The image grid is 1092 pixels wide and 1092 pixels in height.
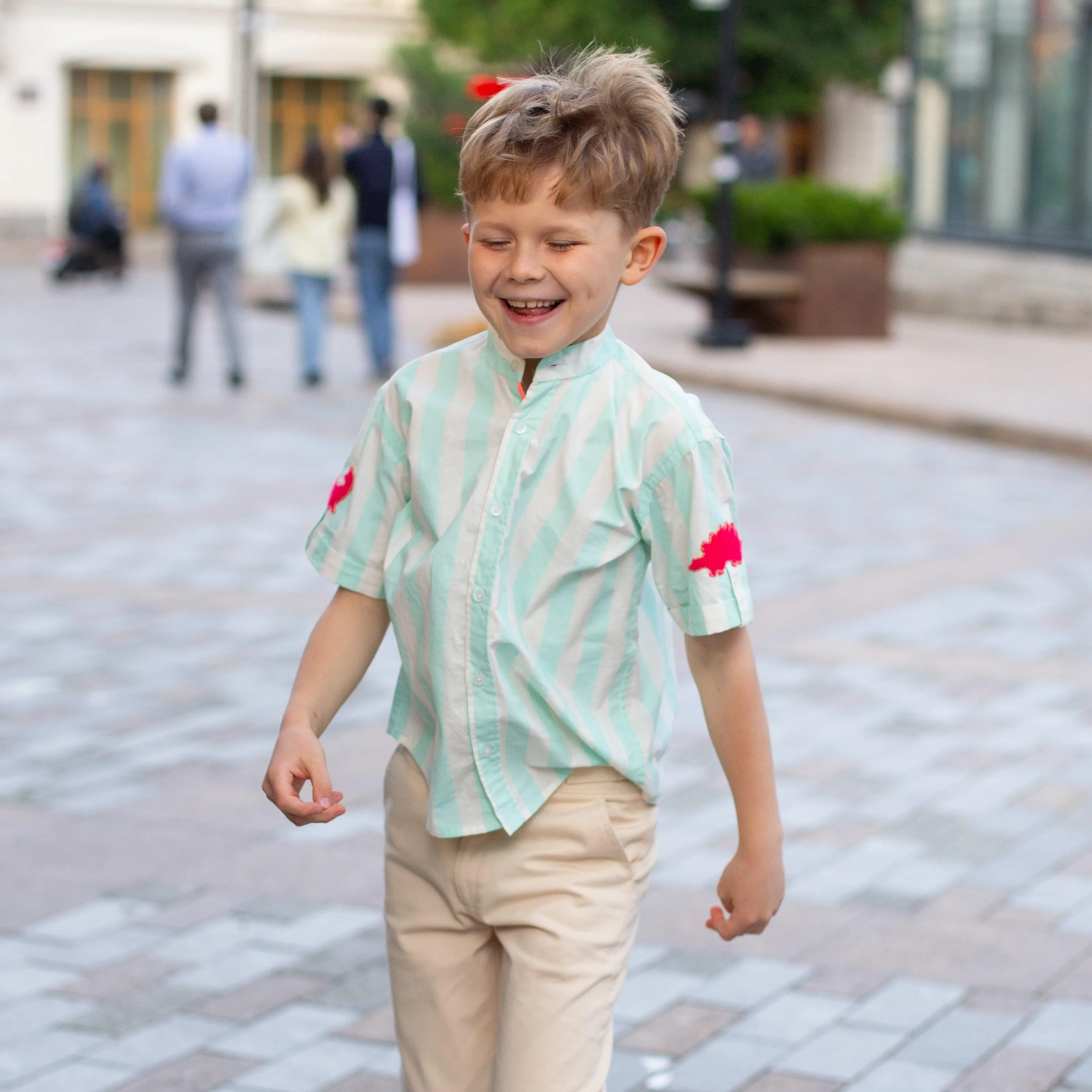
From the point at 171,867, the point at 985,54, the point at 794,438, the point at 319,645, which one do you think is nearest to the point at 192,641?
the point at 171,867

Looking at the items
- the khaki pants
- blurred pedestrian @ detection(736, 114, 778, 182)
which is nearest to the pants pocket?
the khaki pants

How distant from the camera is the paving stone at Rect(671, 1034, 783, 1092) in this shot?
3053 mm

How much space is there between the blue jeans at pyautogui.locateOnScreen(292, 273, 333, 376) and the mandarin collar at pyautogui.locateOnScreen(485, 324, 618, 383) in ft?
37.4

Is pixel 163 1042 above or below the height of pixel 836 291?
below

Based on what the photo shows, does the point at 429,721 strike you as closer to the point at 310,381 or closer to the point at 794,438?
the point at 794,438

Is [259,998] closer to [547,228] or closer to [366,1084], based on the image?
[366,1084]

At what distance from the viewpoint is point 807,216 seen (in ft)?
53.1

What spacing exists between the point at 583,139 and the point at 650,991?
1.86 metres

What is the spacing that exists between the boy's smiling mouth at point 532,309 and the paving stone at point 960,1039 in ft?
5.30

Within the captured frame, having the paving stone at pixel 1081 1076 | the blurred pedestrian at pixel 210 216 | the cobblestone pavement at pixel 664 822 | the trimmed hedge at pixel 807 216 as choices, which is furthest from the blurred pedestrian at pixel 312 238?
the paving stone at pixel 1081 1076

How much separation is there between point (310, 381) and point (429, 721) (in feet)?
37.5

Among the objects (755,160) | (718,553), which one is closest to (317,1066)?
(718,553)

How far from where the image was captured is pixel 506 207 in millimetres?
2082

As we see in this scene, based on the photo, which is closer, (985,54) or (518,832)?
(518,832)
